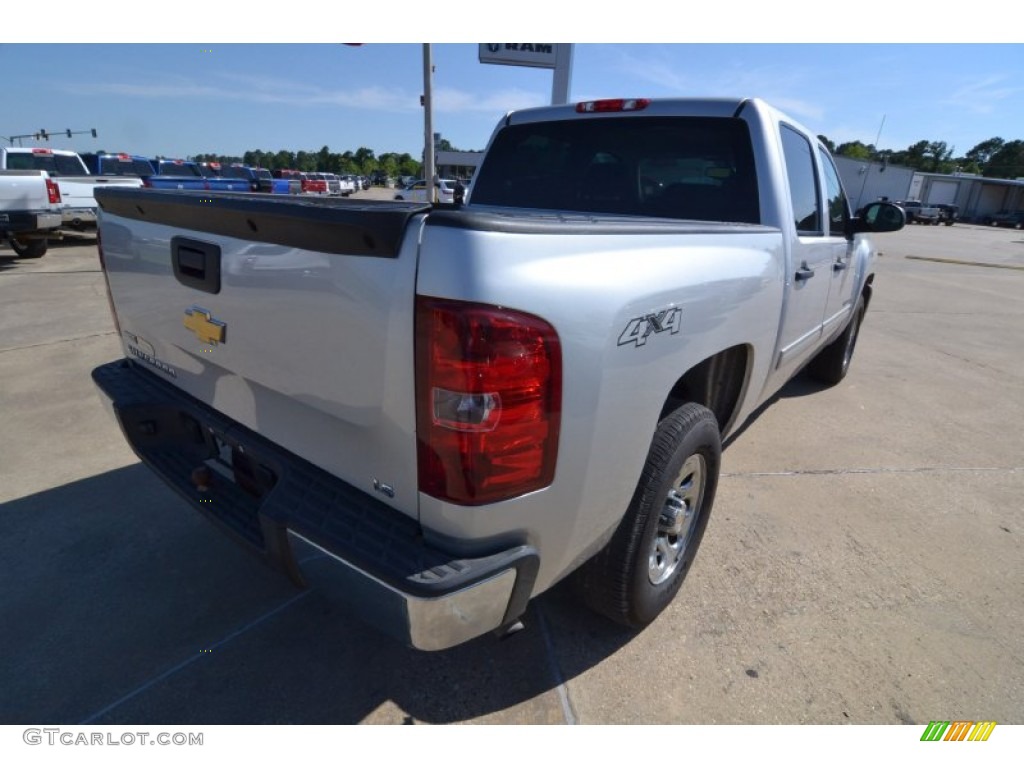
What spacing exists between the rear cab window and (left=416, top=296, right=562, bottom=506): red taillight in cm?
194

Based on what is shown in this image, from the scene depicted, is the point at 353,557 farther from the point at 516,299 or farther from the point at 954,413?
the point at 954,413

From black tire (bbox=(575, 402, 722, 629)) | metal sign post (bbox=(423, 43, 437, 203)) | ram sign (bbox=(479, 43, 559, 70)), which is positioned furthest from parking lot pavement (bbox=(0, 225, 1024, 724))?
ram sign (bbox=(479, 43, 559, 70))

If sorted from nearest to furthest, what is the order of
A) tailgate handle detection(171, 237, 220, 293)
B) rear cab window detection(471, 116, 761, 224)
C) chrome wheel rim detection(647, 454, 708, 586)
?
tailgate handle detection(171, 237, 220, 293), chrome wheel rim detection(647, 454, 708, 586), rear cab window detection(471, 116, 761, 224)

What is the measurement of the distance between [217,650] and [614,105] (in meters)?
3.22

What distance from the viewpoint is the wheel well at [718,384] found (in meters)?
2.28

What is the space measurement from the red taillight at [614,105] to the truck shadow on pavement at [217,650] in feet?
8.29

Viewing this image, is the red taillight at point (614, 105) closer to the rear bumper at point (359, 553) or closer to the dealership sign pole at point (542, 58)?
the rear bumper at point (359, 553)

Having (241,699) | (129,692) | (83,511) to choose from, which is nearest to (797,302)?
(241,699)

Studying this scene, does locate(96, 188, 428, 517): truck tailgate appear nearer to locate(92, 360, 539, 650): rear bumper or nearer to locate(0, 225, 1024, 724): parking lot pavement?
locate(92, 360, 539, 650): rear bumper

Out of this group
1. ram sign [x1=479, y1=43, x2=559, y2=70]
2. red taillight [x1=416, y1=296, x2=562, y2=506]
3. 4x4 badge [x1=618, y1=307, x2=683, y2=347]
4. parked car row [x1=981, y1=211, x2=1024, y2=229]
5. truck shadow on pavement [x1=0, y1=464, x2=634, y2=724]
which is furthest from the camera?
parked car row [x1=981, y1=211, x2=1024, y2=229]

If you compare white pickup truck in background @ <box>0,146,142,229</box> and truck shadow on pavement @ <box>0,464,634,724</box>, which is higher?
white pickup truck in background @ <box>0,146,142,229</box>

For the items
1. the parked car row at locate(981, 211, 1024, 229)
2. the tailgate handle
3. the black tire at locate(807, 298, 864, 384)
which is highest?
the tailgate handle

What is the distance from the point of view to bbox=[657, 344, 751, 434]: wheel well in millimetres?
2277
